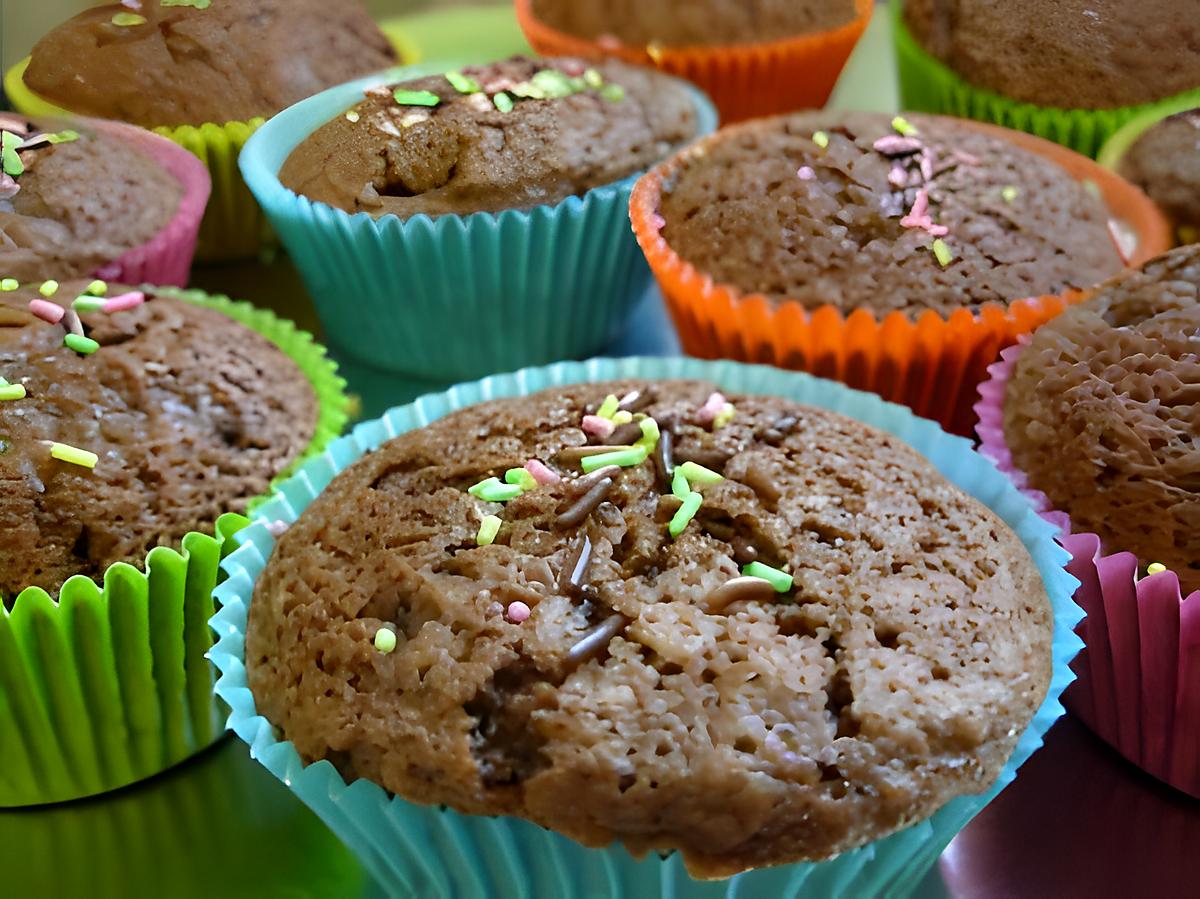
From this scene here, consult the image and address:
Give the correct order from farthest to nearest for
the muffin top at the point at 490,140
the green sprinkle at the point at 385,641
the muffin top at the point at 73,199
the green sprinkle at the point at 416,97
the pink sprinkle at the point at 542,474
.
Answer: the green sprinkle at the point at 416,97, the muffin top at the point at 490,140, the muffin top at the point at 73,199, the pink sprinkle at the point at 542,474, the green sprinkle at the point at 385,641

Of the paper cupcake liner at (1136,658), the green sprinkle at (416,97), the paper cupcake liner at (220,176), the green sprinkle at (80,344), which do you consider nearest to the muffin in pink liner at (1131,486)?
the paper cupcake liner at (1136,658)

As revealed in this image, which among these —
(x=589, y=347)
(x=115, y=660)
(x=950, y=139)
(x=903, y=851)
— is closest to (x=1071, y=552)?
(x=903, y=851)

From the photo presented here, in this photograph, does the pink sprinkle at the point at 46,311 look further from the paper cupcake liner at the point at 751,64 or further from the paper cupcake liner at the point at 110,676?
the paper cupcake liner at the point at 751,64

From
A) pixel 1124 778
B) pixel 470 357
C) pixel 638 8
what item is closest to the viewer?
pixel 1124 778

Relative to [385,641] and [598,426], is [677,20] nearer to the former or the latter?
[598,426]

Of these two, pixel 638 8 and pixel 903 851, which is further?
pixel 638 8

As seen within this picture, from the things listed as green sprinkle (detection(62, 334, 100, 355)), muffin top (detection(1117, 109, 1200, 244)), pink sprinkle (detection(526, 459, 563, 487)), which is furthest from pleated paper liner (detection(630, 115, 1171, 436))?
green sprinkle (detection(62, 334, 100, 355))

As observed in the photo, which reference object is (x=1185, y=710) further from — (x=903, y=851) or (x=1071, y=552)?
(x=903, y=851)
